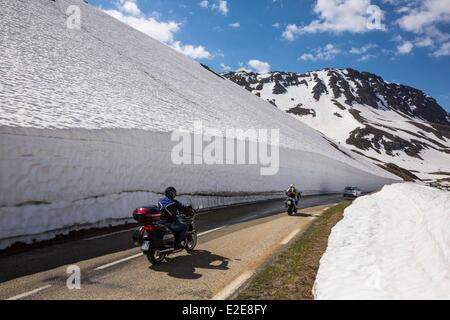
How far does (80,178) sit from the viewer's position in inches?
488

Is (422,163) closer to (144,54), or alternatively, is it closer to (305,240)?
(144,54)

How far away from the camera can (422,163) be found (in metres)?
123

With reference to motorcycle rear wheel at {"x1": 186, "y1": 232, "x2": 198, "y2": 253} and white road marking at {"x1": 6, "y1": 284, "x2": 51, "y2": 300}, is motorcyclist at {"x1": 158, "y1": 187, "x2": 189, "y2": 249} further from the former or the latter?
white road marking at {"x1": 6, "y1": 284, "x2": 51, "y2": 300}

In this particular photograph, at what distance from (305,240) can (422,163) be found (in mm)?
128737

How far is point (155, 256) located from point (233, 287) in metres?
2.28

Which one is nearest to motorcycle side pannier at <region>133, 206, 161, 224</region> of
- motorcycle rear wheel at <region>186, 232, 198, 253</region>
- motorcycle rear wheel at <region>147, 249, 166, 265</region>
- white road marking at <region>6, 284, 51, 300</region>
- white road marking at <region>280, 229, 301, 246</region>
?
motorcycle rear wheel at <region>147, 249, 166, 265</region>

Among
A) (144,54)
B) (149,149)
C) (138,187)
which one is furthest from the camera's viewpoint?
(144,54)

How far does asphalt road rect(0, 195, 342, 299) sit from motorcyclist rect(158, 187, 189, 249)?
526 millimetres

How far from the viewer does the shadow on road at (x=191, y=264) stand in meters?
7.32

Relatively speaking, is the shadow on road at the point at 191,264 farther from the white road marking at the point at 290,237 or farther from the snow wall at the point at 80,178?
the snow wall at the point at 80,178

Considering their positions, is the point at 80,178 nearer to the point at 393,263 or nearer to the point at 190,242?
the point at 190,242

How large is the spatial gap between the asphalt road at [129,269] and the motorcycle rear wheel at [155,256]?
149 millimetres

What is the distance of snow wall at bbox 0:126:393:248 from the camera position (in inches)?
385
